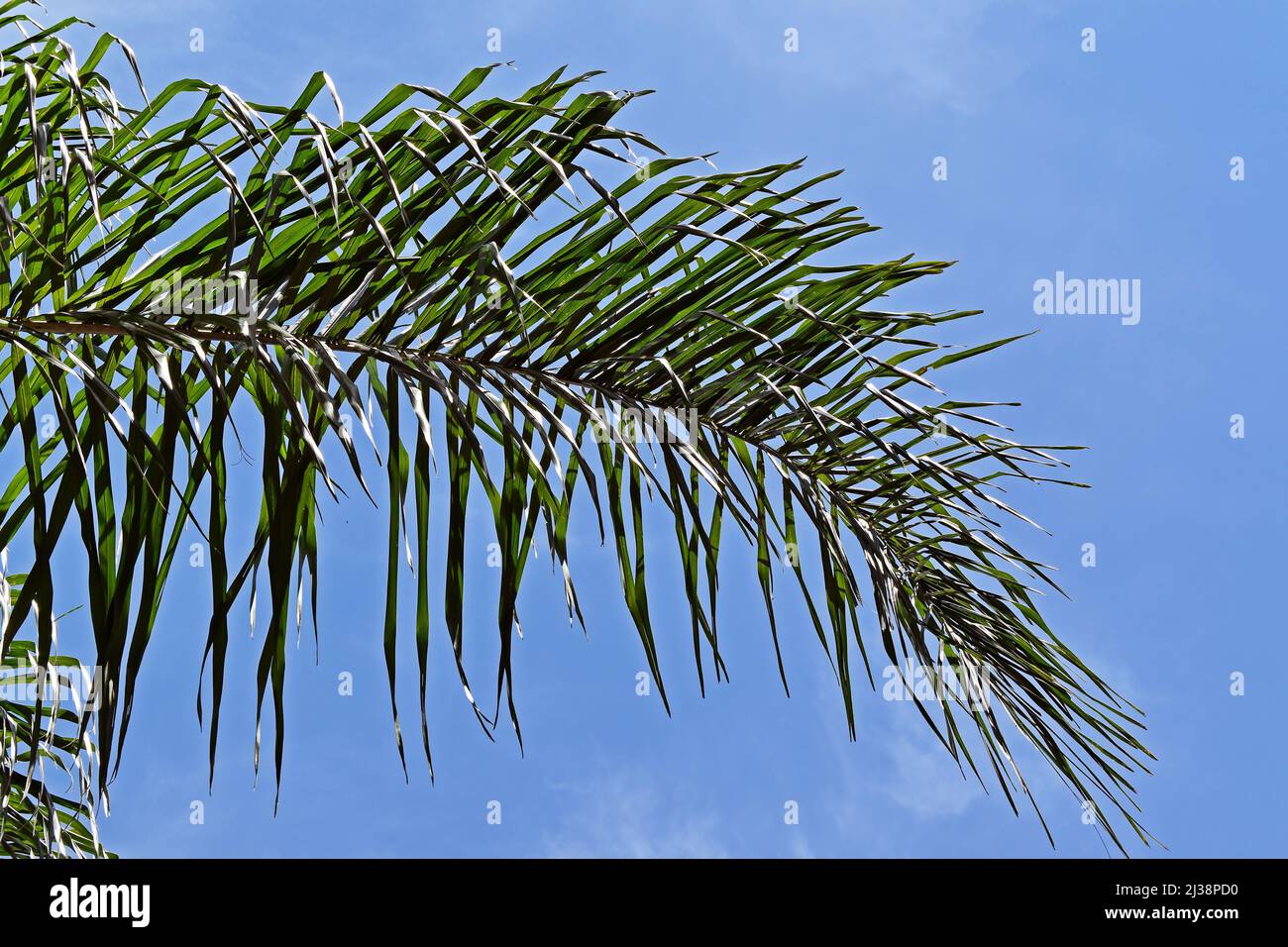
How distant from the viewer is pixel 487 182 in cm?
126

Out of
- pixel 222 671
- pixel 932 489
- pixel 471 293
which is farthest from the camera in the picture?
pixel 932 489

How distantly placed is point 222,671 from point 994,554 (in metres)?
1.10

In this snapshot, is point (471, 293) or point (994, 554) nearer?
point (471, 293)

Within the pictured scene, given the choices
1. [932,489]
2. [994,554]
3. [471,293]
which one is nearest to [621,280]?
[471,293]

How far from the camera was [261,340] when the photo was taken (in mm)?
1233
